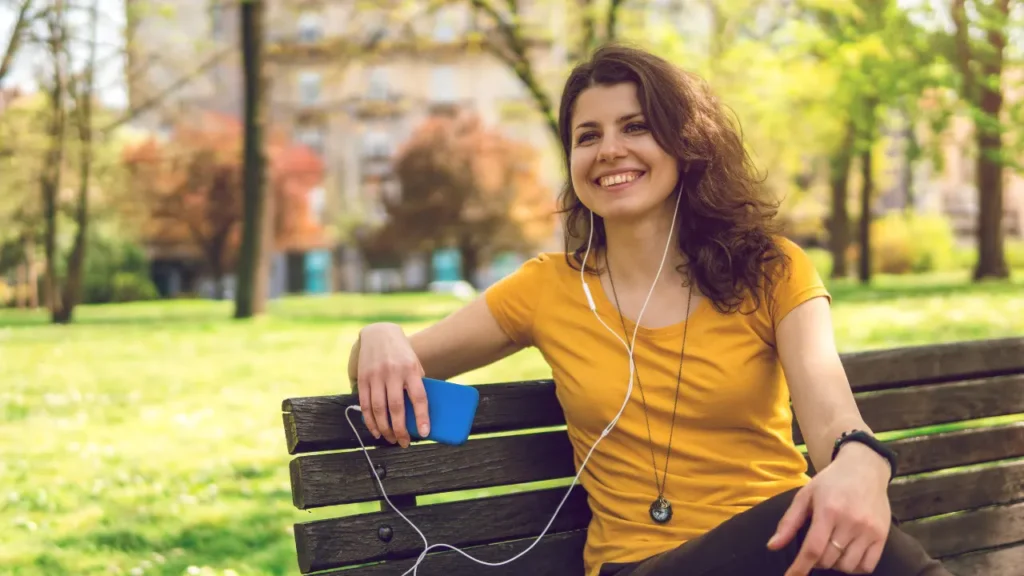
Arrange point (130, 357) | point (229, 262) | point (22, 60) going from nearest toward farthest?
point (130, 357) < point (22, 60) < point (229, 262)

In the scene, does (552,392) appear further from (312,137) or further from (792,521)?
(312,137)

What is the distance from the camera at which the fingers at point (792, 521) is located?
1.96m

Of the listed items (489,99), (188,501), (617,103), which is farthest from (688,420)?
(489,99)

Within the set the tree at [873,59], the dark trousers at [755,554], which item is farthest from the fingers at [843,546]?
the tree at [873,59]

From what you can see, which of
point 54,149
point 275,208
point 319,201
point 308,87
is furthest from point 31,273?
point 308,87

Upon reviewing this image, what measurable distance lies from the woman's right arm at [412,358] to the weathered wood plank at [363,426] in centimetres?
6

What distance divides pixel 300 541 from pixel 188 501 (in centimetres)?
343

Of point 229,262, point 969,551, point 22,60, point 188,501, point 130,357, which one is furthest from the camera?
point 229,262

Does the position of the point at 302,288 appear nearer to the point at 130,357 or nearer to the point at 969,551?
the point at 130,357

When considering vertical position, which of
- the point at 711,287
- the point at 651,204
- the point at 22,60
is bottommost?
the point at 711,287

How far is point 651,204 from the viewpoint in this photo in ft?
8.21

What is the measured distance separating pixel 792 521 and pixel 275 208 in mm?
A: 45920

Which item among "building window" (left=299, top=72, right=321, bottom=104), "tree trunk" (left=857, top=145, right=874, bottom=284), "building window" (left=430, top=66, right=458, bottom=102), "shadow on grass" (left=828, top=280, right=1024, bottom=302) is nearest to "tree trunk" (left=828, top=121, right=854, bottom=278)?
"tree trunk" (left=857, top=145, right=874, bottom=284)

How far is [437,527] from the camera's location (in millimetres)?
2461
